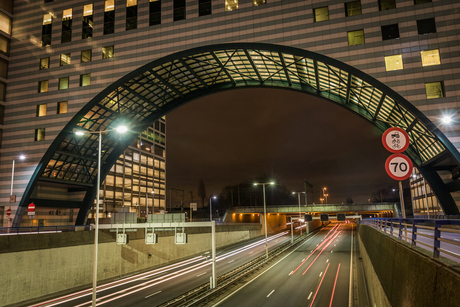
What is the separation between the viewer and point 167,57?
151ft

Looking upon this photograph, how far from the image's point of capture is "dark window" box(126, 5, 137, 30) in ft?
162

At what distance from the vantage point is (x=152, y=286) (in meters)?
31.7

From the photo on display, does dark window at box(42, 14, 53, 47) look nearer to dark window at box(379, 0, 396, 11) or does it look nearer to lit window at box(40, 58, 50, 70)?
lit window at box(40, 58, 50, 70)

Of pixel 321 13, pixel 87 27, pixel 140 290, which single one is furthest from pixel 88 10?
pixel 140 290

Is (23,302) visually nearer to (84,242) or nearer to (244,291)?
(84,242)

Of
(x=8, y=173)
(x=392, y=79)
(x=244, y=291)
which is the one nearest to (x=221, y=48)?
(x=392, y=79)

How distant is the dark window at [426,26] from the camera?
3678cm

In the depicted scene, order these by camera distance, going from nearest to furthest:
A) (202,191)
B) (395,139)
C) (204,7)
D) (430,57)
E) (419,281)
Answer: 1. (419,281)
2. (395,139)
3. (430,57)
4. (204,7)
5. (202,191)

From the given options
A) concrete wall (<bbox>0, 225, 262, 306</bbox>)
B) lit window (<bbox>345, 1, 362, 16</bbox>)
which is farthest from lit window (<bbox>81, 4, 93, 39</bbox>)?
lit window (<bbox>345, 1, 362, 16</bbox>)

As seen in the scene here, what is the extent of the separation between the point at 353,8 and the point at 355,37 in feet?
12.8

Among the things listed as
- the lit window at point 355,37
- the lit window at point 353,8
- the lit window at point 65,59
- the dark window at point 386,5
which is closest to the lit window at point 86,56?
the lit window at point 65,59

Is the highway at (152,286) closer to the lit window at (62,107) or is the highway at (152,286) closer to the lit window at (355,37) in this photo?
the lit window at (62,107)

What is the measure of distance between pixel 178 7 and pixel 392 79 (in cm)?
3104

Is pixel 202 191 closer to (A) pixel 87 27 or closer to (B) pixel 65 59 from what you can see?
(B) pixel 65 59
